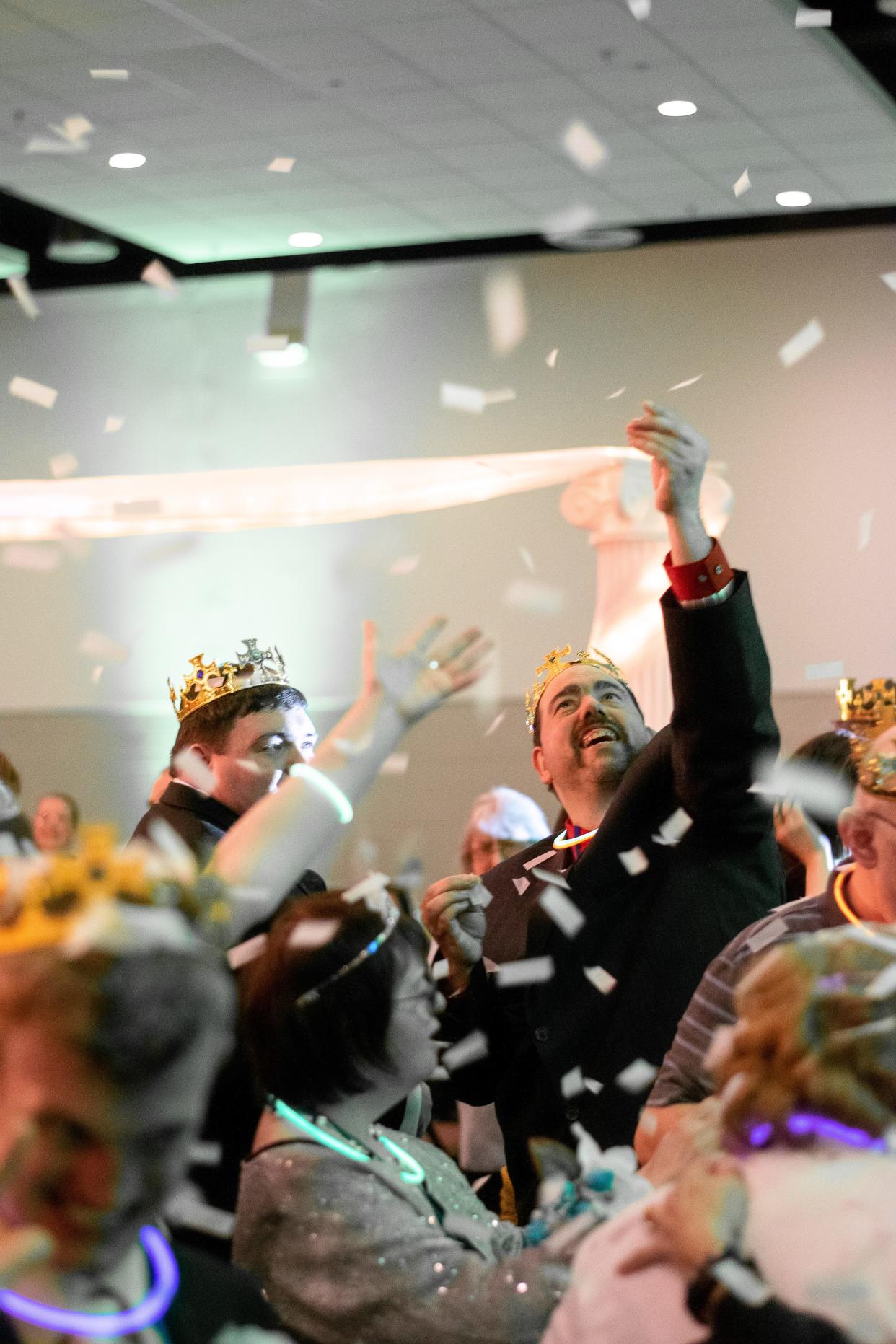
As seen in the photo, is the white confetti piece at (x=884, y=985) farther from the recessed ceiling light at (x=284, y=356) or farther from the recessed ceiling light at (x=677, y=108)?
the recessed ceiling light at (x=284, y=356)

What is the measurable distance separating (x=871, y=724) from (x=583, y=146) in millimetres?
4127

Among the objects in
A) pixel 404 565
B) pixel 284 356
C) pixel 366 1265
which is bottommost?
pixel 366 1265

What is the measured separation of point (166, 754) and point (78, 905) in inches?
253

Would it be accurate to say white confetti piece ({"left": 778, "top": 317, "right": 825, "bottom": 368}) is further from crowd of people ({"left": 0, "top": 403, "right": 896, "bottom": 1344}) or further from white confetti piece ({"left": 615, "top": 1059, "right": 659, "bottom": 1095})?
white confetti piece ({"left": 615, "top": 1059, "right": 659, "bottom": 1095})

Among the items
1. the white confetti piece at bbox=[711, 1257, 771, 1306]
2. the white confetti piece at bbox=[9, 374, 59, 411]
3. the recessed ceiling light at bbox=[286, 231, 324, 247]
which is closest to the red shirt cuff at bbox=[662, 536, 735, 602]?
the white confetti piece at bbox=[711, 1257, 771, 1306]

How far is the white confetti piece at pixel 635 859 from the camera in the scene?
7.80 ft

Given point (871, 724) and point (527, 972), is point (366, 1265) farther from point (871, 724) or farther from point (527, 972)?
point (871, 724)

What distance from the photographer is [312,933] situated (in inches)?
62.8

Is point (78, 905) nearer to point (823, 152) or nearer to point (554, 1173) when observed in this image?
point (554, 1173)

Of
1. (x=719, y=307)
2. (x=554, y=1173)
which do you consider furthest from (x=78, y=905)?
(x=719, y=307)

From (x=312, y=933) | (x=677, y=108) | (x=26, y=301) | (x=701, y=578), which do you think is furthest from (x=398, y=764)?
(x=312, y=933)

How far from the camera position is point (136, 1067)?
3.61ft

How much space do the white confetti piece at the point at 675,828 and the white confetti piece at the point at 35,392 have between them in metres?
6.47

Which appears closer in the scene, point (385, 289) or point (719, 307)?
point (719, 307)
